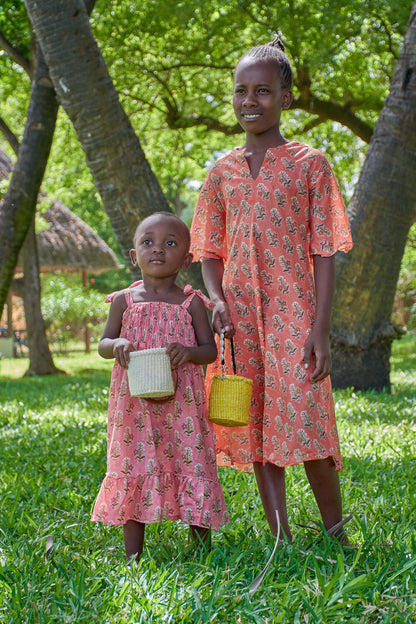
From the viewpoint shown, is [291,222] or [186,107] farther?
[186,107]

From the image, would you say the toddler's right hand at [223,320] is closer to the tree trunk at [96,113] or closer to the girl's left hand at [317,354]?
the girl's left hand at [317,354]

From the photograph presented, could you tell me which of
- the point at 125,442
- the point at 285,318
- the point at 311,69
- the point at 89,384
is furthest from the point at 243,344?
the point at 311,69

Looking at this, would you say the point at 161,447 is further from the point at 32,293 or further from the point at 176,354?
the point at 32,293

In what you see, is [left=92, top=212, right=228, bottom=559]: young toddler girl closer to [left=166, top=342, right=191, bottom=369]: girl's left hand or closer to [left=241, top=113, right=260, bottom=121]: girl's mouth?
[left=166, top=342, right=191, bottom=369]: girl's left hand

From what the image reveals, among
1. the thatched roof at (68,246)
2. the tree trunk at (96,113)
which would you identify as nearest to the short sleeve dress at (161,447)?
the tree trunk at (96,113)

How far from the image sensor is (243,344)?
2.78m

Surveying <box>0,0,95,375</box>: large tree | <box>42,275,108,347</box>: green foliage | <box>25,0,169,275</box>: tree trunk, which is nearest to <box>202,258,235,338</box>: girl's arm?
<box>25,0,169,275</box>: tree trunk

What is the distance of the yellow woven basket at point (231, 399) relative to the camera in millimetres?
2514

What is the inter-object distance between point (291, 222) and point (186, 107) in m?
10.6

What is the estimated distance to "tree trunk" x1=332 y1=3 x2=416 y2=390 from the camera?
634 cm

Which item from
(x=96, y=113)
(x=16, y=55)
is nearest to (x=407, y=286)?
(x=16, y=55)

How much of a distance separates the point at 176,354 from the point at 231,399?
26 cm

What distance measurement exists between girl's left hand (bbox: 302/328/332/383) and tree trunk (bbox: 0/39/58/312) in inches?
186

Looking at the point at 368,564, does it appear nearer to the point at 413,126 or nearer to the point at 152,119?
the point at 413,126
